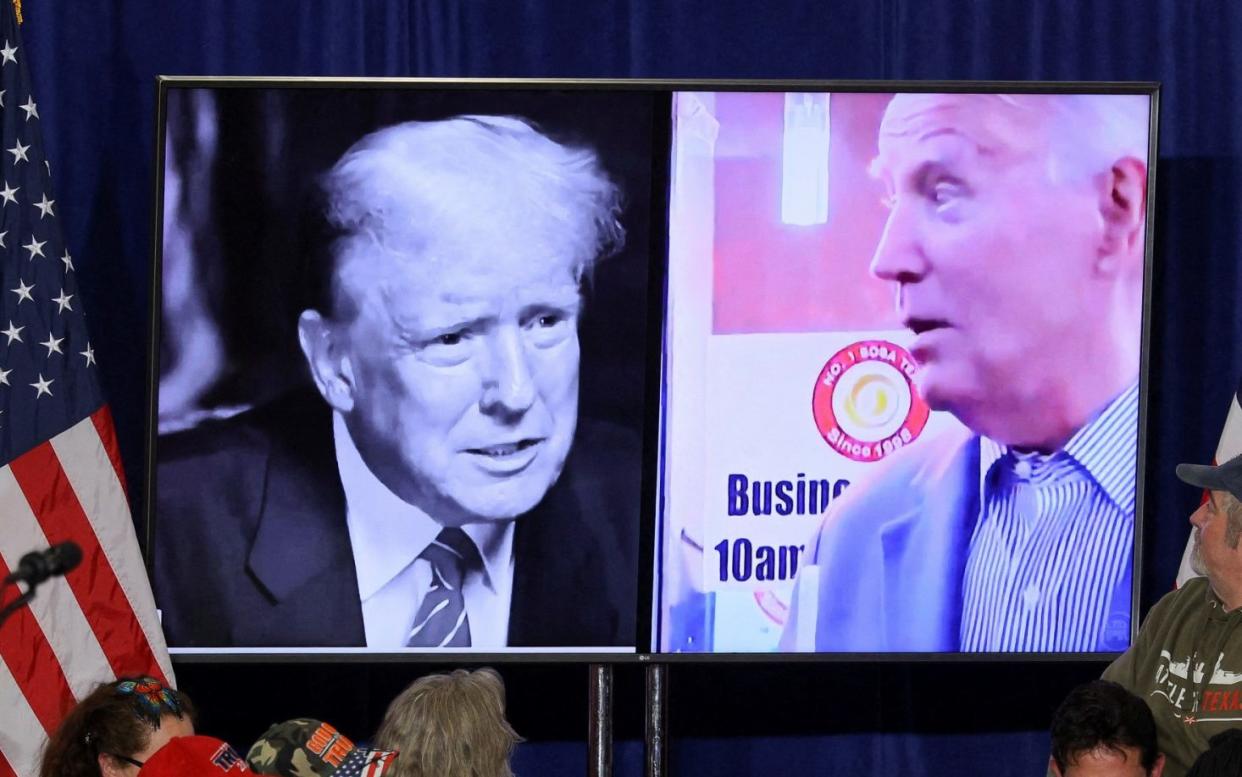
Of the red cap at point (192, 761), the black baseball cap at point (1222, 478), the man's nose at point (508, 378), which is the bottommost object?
the red cap at point (192, 761)

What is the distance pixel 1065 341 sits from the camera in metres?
4.15

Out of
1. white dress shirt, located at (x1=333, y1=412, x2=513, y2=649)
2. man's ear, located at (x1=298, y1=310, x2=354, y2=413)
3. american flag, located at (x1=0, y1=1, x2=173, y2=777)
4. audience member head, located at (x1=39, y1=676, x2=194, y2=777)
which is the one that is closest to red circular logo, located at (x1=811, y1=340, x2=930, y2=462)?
white dress shirt, located at (x1=333, y1=412, x2=513, y2=649)

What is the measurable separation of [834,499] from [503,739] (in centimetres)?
147

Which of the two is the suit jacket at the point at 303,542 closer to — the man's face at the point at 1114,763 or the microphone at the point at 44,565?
the man's face at the point at 1114,763

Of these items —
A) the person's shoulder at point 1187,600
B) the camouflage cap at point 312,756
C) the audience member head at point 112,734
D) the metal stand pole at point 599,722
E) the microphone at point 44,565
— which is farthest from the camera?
the metal stand pole at point 599,722

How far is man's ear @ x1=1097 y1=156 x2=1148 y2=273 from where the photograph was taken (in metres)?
4.15

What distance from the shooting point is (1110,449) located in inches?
164

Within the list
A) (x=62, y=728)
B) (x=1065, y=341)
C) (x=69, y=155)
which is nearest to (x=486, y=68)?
(x=69, y=155)

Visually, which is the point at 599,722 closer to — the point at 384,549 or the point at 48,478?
the point at 384,549

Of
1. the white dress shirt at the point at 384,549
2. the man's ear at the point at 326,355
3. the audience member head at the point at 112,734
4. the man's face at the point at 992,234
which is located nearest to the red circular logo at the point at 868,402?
the man's face at the point at 992,234

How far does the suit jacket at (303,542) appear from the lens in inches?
160

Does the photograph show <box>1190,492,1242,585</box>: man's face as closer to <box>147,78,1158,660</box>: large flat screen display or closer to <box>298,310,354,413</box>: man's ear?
<box>147,78,1158,660</box>: large flat screen display

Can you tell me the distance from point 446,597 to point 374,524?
0.84 feet

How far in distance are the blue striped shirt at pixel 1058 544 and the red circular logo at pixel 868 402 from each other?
21 cm
